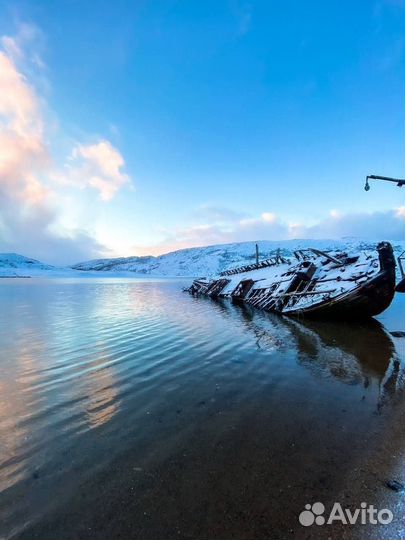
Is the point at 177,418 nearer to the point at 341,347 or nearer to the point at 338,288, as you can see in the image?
the point at 341,347

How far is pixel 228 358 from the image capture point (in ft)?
30.4

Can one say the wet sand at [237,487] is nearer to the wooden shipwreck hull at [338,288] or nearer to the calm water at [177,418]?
the calm water at [177,418]

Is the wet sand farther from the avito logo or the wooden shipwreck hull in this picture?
the wooden shipwreck hull

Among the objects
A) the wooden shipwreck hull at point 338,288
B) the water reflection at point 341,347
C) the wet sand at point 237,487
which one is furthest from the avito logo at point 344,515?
the wooden shipwreck hull at point 338,288

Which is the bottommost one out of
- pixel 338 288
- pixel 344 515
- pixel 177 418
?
pixel 344 515

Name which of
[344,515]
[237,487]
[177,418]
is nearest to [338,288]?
[177,418]

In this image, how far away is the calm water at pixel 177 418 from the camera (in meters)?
3.47

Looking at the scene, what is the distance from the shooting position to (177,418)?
535 cm

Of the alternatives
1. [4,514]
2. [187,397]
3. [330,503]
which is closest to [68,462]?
[4,514]

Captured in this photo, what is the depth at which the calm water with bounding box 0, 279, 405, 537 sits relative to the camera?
3.47 m

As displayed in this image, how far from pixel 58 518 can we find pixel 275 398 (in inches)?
173

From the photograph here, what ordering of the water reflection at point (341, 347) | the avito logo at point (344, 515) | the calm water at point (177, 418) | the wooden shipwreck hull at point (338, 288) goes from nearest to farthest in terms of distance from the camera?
1. the avito logo at point (344, 515)
2. the calm water at point (177, 418)
3. the water reflection at point (341, 347)
4. the wooden shipwreck hull at point (338, 288)

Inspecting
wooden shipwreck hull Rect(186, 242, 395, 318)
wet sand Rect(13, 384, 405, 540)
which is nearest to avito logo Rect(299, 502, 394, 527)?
wet sand Rect(13, 384, 405, 540)

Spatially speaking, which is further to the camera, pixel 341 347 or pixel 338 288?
pixel 338 288
